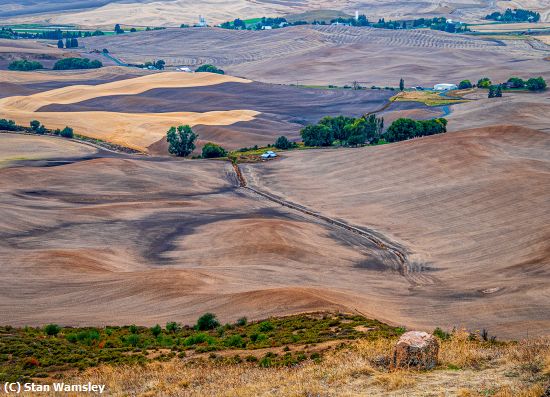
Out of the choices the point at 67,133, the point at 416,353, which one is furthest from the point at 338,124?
the point at 416,353

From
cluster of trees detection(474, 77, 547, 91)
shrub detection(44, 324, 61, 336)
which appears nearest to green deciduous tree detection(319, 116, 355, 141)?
cluster of trees detection(474, 77, 547, 91)

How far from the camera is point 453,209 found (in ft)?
275

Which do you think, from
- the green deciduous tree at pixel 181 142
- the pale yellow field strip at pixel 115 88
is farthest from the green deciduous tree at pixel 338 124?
the pale yellow field strip at pixel 115 88

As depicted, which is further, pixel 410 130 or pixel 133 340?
pixel 410 130

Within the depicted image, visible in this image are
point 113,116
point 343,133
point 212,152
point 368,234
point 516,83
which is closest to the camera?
point 368,234

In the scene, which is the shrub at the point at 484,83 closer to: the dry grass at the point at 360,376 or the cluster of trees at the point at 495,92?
the cluster of trees at the point at 495,92

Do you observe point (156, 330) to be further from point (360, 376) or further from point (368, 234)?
point (368, 234)

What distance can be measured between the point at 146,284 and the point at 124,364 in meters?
19.5

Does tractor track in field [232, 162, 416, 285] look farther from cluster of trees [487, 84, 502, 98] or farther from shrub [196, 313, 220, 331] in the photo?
cluster of trees [487, 84, 502, 98]

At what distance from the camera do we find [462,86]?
175 m

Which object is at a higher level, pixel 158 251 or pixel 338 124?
pixel 338 124

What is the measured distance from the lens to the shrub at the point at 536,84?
6363 inches

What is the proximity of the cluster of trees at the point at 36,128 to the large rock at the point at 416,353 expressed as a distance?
10537cm

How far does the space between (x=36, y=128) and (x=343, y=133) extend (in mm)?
44556
